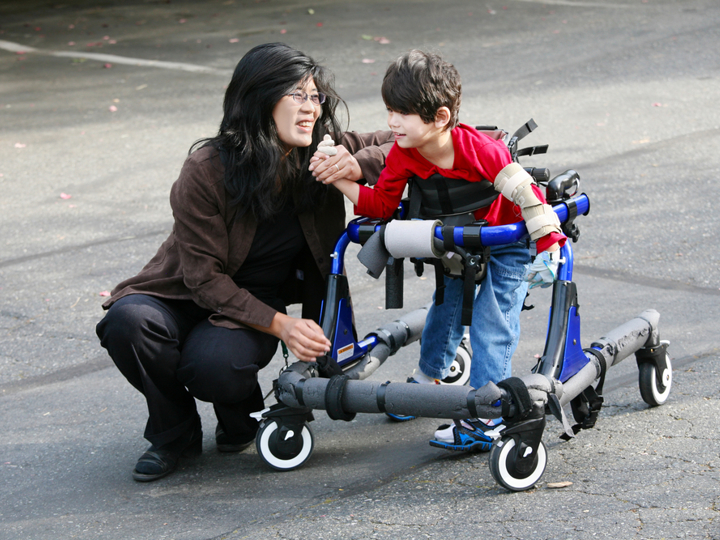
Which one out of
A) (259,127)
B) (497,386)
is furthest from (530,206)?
(259,127)

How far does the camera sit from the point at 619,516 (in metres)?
2.79

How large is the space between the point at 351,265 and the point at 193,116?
433 cm

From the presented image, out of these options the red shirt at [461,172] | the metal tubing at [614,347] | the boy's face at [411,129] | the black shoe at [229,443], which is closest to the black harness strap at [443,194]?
the red shirt at [461,172]

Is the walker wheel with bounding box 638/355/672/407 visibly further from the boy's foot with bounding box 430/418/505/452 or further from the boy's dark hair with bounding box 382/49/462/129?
the boy's dark hair with bounding box 382/49/462/129

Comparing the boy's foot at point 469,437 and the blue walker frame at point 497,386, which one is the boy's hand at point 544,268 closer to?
the blue walker frame at point 497,386

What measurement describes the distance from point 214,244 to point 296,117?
532 millimetres

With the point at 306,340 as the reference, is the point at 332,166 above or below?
above

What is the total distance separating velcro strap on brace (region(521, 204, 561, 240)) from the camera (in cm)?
287

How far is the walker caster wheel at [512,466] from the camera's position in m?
2.88

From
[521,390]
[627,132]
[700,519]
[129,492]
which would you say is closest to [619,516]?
[700,519]

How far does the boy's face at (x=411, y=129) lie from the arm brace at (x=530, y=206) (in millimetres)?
299

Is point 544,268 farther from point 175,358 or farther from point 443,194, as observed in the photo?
point 175,358

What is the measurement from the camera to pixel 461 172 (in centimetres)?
307

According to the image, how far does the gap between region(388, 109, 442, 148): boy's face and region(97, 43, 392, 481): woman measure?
1.02ft
